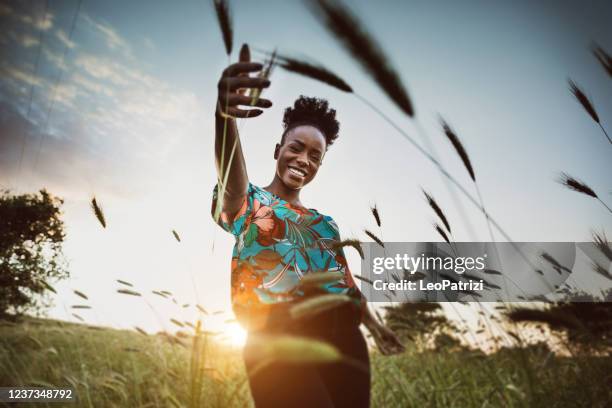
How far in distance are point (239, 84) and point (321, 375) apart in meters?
1.38

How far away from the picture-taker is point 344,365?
5.33ft

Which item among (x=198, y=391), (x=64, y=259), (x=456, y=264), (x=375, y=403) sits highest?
(x=64, y=259)

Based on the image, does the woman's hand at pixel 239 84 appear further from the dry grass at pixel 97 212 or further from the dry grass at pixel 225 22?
the dry grass at pixel 97 212

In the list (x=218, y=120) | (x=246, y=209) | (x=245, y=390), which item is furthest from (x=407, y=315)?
(x=218, y=120)

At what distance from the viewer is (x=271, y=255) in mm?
1723

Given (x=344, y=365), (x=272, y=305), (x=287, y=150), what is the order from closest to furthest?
(x=272, y=305) → (x=344, y=365) → (x=287, y=150)

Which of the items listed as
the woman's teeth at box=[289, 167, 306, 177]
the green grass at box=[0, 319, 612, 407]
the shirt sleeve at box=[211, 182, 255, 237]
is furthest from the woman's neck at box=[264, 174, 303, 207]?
the green grass at box=[0, 319, 612, 407]

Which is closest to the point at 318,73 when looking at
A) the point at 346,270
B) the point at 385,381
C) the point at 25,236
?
the point at 346,270

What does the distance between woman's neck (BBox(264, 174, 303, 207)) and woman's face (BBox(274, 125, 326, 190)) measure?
0.13ft

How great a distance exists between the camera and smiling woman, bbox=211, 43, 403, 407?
1.20m

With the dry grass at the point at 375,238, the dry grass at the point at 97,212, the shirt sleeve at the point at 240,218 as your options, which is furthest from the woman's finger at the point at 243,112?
the dry grass at the point at 375,238

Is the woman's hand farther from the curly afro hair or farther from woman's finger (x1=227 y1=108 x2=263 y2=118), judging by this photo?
the curly afro hair

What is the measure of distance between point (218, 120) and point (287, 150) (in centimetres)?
102

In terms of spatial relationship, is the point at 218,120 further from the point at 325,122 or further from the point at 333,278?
the point at 325,122
